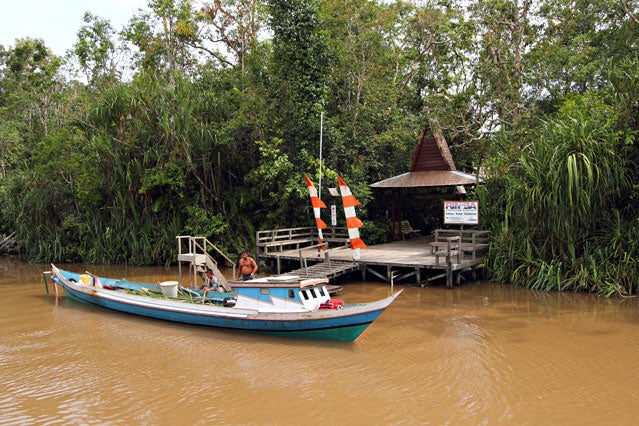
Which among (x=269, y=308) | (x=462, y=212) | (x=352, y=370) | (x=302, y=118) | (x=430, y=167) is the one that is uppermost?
(x=302, y=118)

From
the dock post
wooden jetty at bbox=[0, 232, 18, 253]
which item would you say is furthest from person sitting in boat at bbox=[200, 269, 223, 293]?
wooden jetty at bbox=[0, 232, 18, 253]

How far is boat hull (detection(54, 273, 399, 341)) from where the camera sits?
8.98 meters

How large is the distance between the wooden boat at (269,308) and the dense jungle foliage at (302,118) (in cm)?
627

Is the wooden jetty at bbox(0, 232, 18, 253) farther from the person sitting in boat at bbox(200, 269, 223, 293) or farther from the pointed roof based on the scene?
the pointed roof

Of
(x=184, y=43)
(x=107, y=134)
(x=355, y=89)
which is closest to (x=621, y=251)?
(x=355, y=89)

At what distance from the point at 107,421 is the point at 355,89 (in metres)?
14.6

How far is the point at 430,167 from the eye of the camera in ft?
57.0

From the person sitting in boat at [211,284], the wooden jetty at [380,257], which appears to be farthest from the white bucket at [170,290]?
the wooden jetty at [380,257]

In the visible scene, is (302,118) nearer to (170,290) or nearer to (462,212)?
(462,212)

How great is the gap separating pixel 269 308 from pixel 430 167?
952cm

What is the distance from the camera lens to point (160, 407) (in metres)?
6.91

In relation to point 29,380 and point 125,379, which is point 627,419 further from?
point 29,380

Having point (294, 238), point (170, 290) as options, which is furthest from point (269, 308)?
point (294, 238)

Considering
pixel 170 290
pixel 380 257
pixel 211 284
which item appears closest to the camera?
pixel 170 290
